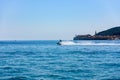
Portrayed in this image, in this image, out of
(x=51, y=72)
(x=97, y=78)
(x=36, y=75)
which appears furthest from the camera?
(x=51, y=72)

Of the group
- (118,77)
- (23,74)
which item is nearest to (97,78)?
(118,77)

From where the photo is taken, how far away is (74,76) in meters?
33.5

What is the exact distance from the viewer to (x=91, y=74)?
34.4 metres

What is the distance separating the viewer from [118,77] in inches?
1262

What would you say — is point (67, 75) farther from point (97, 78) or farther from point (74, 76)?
point (97, 78)

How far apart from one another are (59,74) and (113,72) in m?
5.75

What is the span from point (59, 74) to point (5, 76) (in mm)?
5391

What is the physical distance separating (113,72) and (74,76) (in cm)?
485

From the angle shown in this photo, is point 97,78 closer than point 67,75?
Yes

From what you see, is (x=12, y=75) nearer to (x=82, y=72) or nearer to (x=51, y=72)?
(x=51, y=72)

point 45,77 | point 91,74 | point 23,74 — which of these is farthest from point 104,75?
point 23,74

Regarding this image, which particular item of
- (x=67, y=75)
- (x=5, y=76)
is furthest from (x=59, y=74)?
(x=5, y=76)

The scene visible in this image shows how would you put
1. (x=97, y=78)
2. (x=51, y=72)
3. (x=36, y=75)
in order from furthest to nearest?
1. (x=51, y=72)
2. (x=36, y=75)
3. (x=97, y=78)

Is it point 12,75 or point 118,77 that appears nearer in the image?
point 118,77
